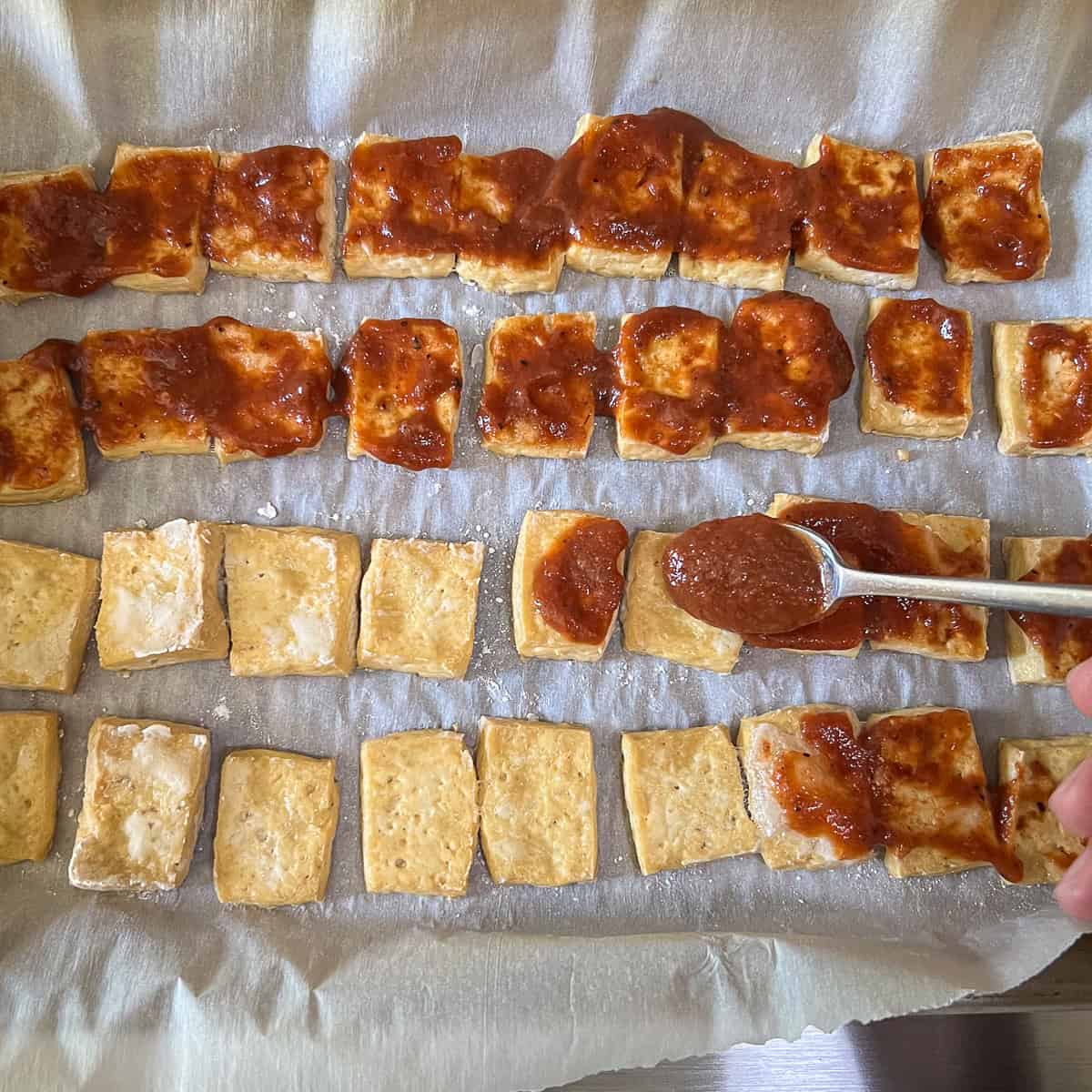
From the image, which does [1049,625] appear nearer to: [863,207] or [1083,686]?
[1083,686]

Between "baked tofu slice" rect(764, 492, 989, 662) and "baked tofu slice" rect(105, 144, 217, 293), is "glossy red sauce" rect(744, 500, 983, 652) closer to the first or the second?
"baked tofu slice" rect(764, 492, 989, 662)

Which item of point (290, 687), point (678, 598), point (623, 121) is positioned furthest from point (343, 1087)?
point (623, 121)

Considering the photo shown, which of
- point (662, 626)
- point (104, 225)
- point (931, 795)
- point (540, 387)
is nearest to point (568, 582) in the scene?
point (662, 626)

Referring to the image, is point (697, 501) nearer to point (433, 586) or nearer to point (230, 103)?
point (433, 586)

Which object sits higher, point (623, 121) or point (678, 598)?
point (623, 121)

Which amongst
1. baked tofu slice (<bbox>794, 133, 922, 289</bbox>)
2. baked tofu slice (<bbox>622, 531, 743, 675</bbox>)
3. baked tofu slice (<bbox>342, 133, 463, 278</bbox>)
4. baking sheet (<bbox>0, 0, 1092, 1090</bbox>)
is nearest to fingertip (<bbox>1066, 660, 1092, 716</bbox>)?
baking sheet (<bbox>0, 0, 1092, 1090</bbox>)

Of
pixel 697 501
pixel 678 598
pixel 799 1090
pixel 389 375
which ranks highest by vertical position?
pixel 389 375

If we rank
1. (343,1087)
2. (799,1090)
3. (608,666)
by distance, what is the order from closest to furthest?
(343,1087) → (799,1090) → (608,666)
